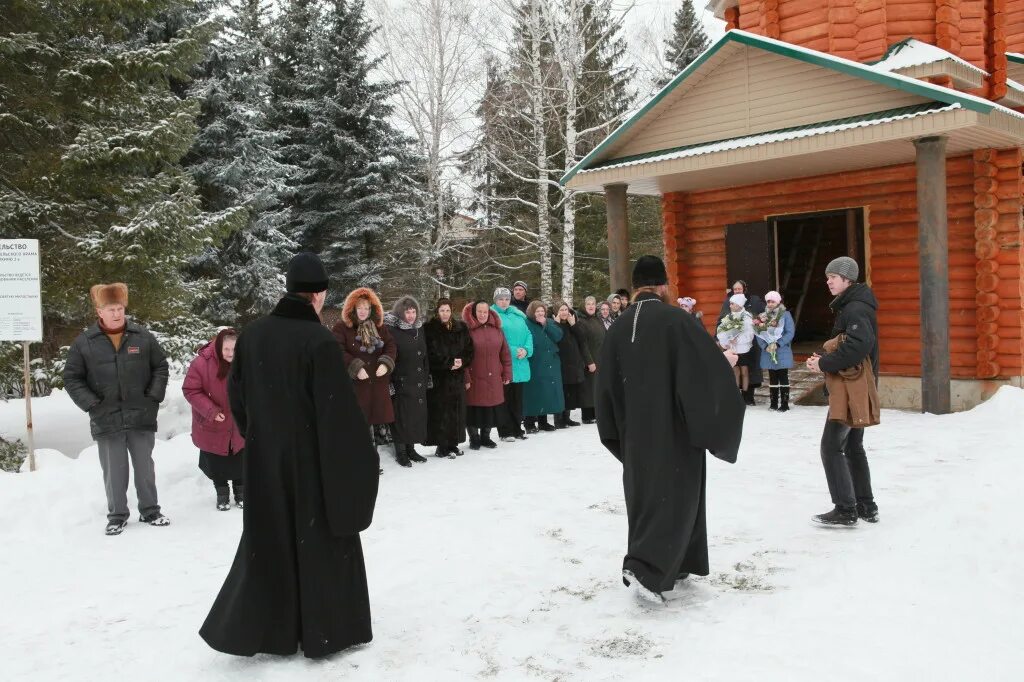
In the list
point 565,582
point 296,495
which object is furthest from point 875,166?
point 296,495

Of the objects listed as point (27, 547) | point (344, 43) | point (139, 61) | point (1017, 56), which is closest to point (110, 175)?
point (139, 61)

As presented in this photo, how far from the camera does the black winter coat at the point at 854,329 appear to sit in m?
5.47

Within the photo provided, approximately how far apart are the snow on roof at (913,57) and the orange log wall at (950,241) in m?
1.37

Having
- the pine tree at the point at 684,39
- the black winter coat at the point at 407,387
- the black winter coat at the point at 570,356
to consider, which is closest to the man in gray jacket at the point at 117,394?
the black winter coat at the point at 407,387

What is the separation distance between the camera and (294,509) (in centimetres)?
377

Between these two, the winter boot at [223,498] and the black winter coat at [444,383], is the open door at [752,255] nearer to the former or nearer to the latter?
the black winter coat at [444,383]

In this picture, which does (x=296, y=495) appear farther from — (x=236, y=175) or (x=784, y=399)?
(x=236, y=175)

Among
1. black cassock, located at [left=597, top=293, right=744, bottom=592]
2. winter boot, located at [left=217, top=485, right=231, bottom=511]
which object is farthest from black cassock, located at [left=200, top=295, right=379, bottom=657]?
winter boot, located at [left=217, top=485, right=231, bottom=511]

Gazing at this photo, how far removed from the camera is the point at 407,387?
8570 mm

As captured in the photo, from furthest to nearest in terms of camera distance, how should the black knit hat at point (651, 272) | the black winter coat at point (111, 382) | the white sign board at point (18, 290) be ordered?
the white sign board at point (18, 290), the black winter coat at point (111, 382), the black knit hat at point (651, 272)

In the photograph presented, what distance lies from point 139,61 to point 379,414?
19.8ft

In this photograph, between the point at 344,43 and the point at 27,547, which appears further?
the point at 344,43

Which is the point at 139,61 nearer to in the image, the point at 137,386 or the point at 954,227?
the point at 137,386

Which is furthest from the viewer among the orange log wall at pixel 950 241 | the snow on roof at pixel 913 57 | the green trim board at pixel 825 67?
the snow on roof at pixel 913 57
